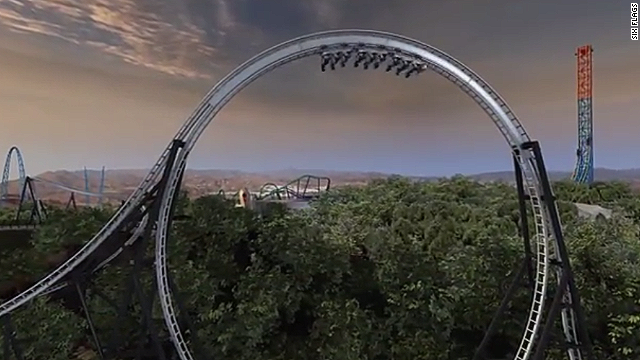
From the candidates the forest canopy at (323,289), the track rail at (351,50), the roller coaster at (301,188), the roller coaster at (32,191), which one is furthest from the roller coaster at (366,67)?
the roller coaster at (301,188)

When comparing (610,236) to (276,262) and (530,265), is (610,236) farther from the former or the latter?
(276,262)

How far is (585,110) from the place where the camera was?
17.2 m

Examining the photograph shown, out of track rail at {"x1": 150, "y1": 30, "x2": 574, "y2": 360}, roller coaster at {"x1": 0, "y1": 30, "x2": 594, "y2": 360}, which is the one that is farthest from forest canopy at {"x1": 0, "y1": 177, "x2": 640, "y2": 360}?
track rail at {"x1": 150, "y1": 30, "x2": 574, "y2": 360}

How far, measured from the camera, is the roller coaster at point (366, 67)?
6.56m

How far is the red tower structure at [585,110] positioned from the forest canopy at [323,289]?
19.4 feet

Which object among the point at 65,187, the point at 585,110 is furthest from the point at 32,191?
the point at 585,110

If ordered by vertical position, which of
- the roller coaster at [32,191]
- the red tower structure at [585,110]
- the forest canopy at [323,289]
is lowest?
the forest canopy at [323,289]

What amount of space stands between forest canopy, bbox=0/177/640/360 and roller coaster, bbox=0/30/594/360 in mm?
2140

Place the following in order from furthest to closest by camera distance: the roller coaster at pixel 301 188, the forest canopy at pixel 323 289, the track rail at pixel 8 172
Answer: the roller coaster at pixel 301 188, the track rail at pixel 8 172, the forest canopy at pixel 323 289

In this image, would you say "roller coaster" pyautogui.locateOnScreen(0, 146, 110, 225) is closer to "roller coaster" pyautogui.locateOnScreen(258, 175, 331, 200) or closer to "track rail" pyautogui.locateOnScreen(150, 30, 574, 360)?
"roller coaster" pyautogui.locateOnScreen(258, 175, 331, 200)

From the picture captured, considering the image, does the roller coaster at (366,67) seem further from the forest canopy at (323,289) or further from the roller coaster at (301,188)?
the roller coaster at (301,188)

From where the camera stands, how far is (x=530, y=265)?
7.45 meters

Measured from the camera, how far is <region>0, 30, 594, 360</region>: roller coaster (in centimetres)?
656

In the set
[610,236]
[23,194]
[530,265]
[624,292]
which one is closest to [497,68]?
[610,236]
